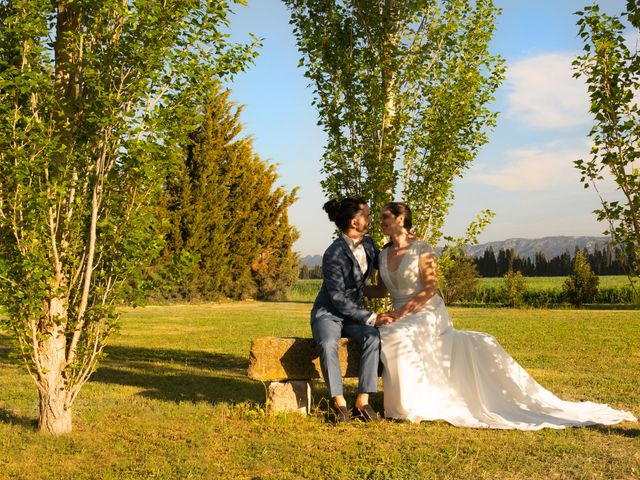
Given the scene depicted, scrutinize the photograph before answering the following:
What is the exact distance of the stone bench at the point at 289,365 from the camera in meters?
6.89

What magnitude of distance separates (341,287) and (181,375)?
4257 millimetres

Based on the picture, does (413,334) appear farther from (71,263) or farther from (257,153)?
(257,153)

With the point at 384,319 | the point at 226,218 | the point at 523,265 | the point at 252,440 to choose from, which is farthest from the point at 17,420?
the point at 523,265

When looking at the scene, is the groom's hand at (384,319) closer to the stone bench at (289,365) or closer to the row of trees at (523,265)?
the stone bench at (289,365)

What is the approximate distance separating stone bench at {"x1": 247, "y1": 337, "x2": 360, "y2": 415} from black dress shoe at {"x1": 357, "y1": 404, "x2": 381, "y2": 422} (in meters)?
0.39

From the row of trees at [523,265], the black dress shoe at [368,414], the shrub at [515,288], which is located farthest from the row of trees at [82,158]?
the row of trees at [523,265]

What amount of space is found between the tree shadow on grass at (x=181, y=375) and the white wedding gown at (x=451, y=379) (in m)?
2.10

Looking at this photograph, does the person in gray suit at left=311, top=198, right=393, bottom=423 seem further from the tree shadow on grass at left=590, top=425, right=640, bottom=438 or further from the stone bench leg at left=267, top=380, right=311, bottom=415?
the tree shadow on grass at left=590, top=425, right=640, bottom=438

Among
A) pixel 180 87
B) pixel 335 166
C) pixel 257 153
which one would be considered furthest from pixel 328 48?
pixel 257 153

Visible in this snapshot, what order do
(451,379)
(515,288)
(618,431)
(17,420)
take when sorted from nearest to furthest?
(618,431) < (17,420) < (451,379) < (515,288)

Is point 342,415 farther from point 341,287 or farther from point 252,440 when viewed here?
point 341,287

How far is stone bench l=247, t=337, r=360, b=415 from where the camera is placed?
6.89 meters

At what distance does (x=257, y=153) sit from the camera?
1321 inches

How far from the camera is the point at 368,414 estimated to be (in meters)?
6.79
